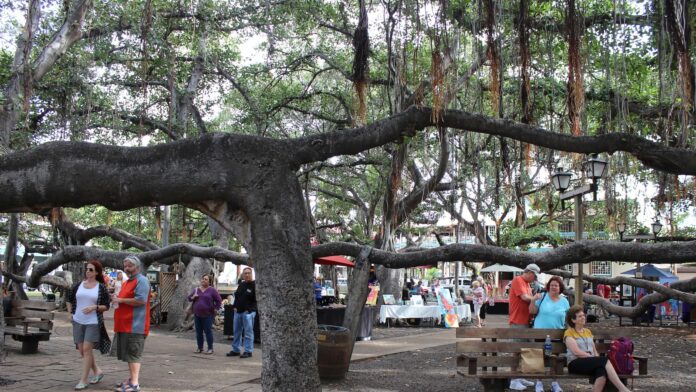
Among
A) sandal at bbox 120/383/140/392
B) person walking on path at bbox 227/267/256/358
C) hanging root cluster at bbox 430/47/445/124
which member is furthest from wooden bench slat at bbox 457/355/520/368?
person walking on path at bbox 227/267/256/358

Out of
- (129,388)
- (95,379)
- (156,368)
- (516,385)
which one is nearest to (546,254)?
(516,385)

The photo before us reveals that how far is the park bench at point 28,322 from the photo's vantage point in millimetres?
10508

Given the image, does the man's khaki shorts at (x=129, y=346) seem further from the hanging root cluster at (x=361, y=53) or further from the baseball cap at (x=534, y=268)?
the baseball cap at (x=534, y=268)

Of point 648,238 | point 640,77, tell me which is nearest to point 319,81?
point 640,77

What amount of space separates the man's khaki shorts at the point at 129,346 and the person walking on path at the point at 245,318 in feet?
13.2

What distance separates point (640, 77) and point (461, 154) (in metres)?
8.38

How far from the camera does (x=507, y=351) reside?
7.64 metres

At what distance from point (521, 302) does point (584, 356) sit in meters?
1.34

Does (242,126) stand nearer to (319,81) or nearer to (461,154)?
(319,81)

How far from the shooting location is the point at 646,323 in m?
20.6

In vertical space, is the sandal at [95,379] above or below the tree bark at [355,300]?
below

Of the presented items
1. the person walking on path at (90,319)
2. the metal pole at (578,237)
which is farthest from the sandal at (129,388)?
the metal pole at (578,237)

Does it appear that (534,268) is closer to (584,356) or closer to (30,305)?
(584,356)

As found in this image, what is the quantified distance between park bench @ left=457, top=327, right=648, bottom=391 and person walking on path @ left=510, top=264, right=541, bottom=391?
0.39m
